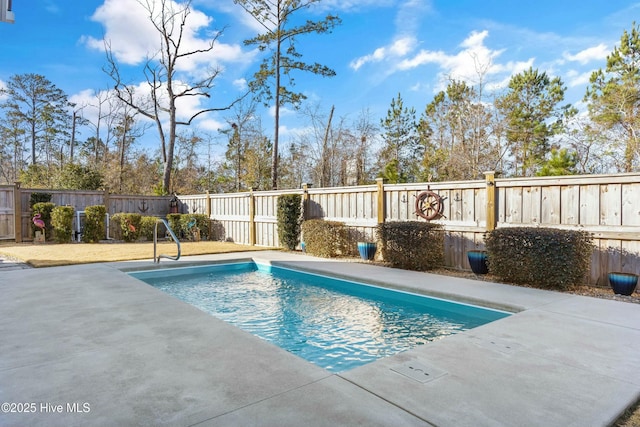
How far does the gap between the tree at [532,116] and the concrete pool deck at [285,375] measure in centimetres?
1396

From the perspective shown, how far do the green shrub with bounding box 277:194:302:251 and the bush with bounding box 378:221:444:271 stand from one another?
338cm

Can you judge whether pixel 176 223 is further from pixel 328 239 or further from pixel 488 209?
pixel 488 209

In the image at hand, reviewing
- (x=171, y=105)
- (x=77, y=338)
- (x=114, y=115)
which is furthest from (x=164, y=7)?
(x=77, y=338)

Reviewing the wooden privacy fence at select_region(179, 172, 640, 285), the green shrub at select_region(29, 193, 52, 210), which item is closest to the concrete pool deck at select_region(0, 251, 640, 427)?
the wooden privacy fence at select_region(179, 172, 640, 285)

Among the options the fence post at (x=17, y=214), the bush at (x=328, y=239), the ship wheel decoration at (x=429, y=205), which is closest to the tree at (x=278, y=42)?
the bush at (x=328, y=239)

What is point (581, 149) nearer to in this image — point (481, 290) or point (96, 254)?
point (481, 290)

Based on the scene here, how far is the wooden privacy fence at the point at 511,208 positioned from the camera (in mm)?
5086

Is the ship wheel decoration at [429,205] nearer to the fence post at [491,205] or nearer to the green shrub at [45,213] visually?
the fence post at [491,205]

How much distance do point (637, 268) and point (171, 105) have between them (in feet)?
58.9

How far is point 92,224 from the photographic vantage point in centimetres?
1184

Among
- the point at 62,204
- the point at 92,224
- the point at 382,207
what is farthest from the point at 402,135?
the point at 62,204

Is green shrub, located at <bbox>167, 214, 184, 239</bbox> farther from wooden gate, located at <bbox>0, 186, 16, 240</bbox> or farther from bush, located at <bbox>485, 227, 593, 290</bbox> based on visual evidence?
bush, located at <bbox>485, 227, 593, 290</bbox>

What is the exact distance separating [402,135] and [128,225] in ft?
47.7

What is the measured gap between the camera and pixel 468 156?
16141 millimetres
